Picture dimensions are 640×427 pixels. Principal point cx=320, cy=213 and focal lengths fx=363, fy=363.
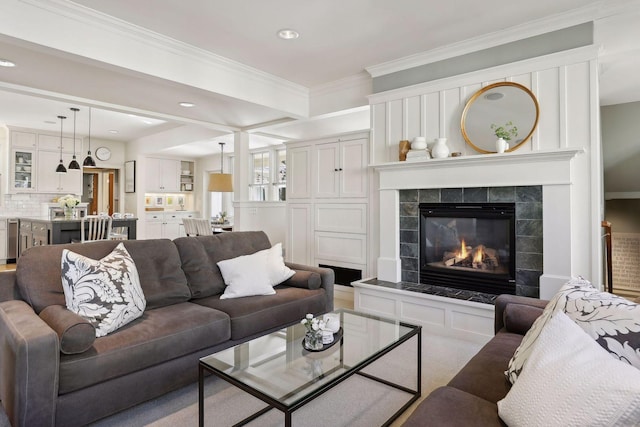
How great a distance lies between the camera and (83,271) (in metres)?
2.06

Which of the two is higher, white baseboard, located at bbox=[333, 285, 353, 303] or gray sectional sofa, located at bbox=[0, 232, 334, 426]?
gray sectional sofa, located at bbox=[0, 232, 334, 426]

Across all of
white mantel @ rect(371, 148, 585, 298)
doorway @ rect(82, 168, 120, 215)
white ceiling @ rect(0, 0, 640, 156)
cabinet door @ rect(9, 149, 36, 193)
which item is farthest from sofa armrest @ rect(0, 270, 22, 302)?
doorway @ rect(82, 168, 120, 215)

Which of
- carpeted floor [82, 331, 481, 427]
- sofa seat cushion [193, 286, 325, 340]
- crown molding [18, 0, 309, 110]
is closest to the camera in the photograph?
carpeted floor [82, 331, 481, 427]

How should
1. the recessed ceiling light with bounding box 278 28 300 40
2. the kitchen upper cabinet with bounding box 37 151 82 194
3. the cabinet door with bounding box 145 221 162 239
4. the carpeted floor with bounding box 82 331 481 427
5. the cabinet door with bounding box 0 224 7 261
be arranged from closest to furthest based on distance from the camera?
the carpeted floor with bounding box 82 331 481 427 → the recessed ceiling light with bounding box 278 28 300 40 → the cabinet door with bounding box 0 224 7 261 → the kitchen upper cabinet with bounding box 37 151 82 194 → the cabinet door with bounding box 145 221 162 239

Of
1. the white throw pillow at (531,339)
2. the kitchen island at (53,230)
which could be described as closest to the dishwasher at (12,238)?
the kitchen island at (53,230)

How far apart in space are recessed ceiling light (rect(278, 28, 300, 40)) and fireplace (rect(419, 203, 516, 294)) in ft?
6.68

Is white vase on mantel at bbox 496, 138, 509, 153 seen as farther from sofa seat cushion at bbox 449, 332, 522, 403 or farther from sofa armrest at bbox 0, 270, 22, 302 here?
sofa armrest at bbox 0, 270, 22, 302

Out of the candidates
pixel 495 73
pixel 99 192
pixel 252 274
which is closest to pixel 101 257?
pixel 252 274

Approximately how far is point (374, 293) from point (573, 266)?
172 centimetres

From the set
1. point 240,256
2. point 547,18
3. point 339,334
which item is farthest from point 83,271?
point 547,18

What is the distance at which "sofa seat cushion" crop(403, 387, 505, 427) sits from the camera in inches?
46.2

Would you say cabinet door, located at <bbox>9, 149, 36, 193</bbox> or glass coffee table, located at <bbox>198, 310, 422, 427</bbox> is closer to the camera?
glass coffee table, located at <bbox>198, 310, 422, 427</bbox>

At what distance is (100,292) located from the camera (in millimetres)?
2047

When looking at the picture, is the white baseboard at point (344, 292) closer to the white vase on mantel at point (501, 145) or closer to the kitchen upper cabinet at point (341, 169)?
the kitchen upper cabinet at point (341, 169)
